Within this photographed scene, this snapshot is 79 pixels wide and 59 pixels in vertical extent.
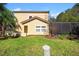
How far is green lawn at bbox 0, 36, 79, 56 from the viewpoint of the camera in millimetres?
3012

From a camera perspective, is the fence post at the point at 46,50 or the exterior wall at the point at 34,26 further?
the exterior wall at the point at 34,26

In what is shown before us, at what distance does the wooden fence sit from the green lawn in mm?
102

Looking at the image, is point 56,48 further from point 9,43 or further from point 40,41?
point 9,43

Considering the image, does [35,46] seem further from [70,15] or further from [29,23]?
[70,15]

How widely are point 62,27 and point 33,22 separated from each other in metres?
0.33

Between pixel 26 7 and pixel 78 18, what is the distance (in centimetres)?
58

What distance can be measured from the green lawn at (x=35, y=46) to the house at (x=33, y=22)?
70mm

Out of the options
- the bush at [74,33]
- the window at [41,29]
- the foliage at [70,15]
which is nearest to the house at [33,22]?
the window at [41,29]

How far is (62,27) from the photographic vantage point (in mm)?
3096

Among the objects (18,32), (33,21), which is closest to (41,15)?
(33,21)

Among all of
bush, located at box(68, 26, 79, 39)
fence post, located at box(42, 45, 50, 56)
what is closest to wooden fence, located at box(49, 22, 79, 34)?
bush, located at box(68, 26, 79, 39)

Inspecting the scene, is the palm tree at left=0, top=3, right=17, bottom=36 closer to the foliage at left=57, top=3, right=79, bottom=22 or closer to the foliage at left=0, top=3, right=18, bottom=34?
the foliage at left=0, top=3, right=18, bottom=34

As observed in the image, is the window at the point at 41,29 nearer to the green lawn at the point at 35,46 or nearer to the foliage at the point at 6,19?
the green lawn at the point at 35,46

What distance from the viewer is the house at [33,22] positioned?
302 centimetres
